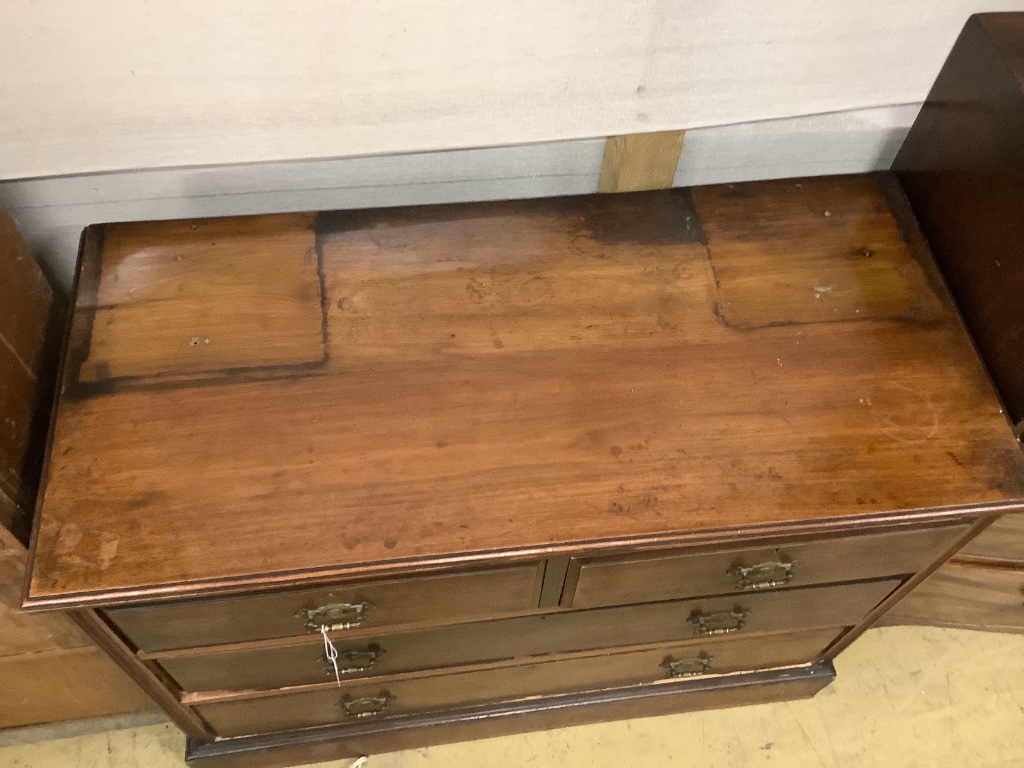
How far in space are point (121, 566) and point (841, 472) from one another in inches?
29.5

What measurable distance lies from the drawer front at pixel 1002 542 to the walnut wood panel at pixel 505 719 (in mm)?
317

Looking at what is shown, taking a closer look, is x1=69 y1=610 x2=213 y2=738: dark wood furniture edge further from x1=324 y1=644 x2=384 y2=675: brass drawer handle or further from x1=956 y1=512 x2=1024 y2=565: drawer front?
x1=956 y1=512 x2=1024 y2=565: drawer front

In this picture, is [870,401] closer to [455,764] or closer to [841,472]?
[841,472]

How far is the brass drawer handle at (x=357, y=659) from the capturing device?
104 centimetres

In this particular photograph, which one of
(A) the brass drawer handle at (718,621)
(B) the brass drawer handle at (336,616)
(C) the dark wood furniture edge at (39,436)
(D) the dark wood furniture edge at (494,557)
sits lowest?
(A) the brass drawer handle at (718,621)

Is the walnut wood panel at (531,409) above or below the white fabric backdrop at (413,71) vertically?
below

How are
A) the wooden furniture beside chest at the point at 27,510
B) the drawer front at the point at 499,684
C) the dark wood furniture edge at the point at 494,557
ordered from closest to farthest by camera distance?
the dark wood furniture edge at the point at 494,557, the wooden furniture beside chest at the point at 27,510, the drawer front at the point at 499,684

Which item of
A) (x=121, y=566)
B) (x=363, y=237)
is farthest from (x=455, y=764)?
(x=363, y=237)

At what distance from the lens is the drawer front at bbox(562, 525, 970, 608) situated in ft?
3.01

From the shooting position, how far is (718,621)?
1.11m

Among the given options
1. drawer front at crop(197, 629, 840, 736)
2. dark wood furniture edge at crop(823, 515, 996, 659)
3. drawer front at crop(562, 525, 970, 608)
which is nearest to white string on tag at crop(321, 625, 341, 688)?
drawer front at crop(197, 629, 840, 736)

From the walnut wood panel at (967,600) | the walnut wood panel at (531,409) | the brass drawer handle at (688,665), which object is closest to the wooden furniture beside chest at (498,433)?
the walnut wood panel at (531,409)

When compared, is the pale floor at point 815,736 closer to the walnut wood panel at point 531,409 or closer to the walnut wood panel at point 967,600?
the walnut wood panel at point 967,600

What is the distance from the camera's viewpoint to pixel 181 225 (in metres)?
1.01
